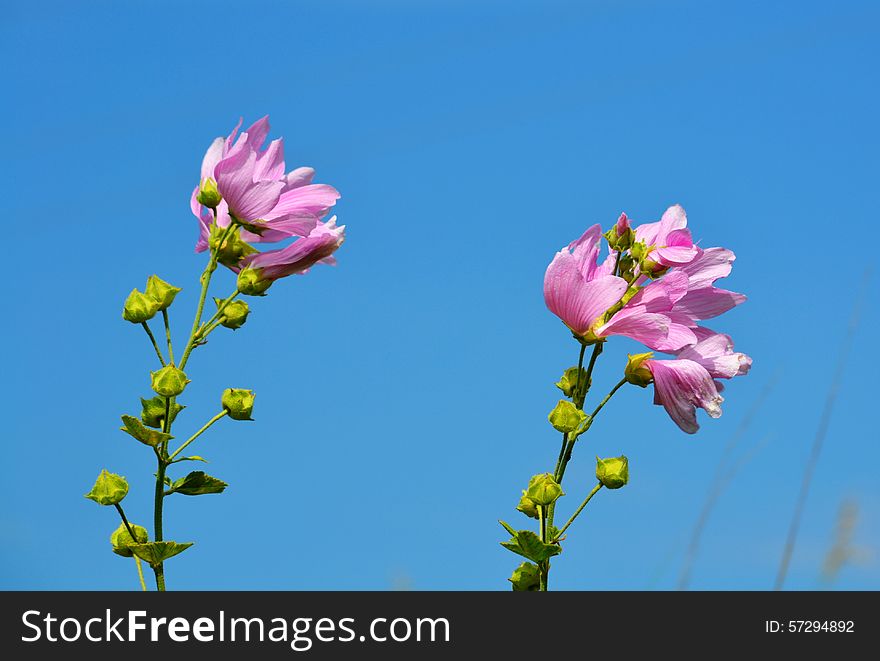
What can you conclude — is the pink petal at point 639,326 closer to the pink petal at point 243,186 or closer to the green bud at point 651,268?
the green bud at point 651,268

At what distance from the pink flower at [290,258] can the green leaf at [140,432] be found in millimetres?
254

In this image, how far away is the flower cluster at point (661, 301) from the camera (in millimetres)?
1460

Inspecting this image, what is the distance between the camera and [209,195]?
158 cm

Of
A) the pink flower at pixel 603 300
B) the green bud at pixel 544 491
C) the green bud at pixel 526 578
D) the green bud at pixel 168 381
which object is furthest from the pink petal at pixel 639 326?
the green bud at pixel 168 381

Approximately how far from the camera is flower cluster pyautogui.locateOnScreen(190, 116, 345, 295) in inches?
61.8

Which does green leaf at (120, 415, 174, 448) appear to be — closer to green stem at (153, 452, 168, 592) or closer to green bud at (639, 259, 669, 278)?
green stem at (153, 452, 168, 592)

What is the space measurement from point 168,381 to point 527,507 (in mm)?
511

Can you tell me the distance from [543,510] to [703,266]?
412mm

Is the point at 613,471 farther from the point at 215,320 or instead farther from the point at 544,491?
the point at 215,320
